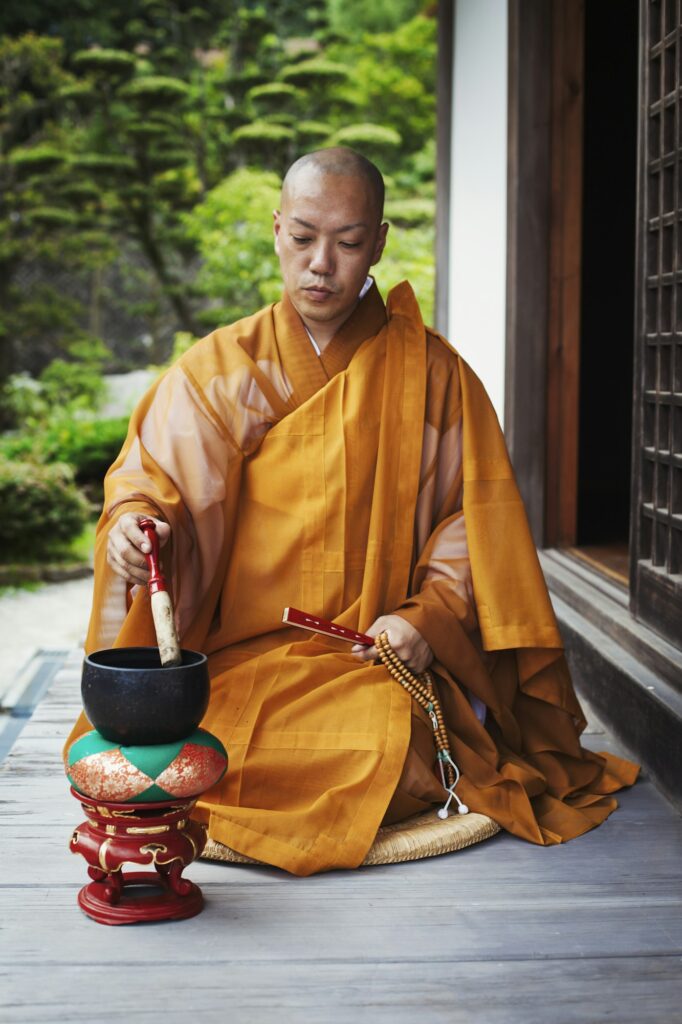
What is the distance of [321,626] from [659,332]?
A: 128 cm

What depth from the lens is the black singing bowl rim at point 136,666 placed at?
7.00ft

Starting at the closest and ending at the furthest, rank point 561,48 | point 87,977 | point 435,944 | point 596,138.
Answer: point 87,977 → point 435,944 → point 561,48 → point 596,138

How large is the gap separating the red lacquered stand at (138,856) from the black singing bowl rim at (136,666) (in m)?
0.23

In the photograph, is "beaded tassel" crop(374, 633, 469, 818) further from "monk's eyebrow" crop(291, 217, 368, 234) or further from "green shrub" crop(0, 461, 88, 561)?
"green shrub" crop(0, 461, 88, 561)

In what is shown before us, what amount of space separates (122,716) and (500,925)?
0.78 m

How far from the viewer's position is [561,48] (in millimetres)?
4773

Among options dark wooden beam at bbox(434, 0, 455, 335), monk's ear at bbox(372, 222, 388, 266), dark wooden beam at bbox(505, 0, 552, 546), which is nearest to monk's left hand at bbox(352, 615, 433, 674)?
monk's ear at bbox(372, 222, 388, 266)

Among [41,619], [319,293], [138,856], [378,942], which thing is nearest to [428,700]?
[378,942]

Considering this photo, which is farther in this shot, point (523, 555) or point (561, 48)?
point (561, 48)

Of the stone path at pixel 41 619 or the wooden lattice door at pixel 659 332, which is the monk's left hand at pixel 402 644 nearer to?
the wooden lattice door at pixel 659 332

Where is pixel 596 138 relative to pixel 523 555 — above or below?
above

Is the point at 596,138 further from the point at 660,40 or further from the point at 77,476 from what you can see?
the point at 77,476

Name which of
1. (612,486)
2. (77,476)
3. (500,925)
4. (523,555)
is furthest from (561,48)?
(77,476)

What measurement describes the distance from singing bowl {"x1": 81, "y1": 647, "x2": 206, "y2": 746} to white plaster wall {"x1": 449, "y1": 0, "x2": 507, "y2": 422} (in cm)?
329
